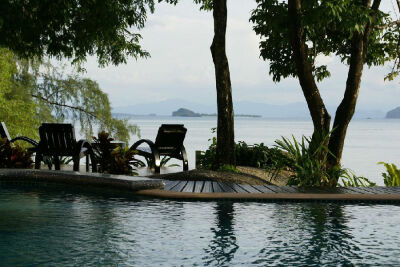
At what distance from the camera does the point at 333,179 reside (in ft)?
35.4

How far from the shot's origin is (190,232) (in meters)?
6.29

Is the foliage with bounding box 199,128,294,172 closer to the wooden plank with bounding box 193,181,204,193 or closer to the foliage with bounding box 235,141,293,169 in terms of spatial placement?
the foliage with bounding box 235,141,293,169

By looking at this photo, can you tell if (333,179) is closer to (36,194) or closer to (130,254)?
(36,194)

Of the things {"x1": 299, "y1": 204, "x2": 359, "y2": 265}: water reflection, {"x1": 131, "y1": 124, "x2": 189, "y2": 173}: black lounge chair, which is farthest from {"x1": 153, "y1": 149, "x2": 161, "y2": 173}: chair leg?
{"x1": 299, "y1": 204, "x2": 359, "y2": 265}: water reflection

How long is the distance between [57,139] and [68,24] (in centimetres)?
490

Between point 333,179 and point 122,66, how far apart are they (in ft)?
29.2

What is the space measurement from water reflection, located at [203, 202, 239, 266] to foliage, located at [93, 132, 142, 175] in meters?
3.84

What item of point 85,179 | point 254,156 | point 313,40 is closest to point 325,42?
point 313,40

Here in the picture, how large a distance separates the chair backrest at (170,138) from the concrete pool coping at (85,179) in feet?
11.8

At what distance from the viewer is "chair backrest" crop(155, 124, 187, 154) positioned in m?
13.0

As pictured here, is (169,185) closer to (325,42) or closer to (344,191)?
(344,191)

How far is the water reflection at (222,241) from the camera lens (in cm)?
526

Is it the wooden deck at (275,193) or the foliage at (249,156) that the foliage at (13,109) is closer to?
the foliage at (249,156)

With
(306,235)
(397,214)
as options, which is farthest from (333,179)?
(306,235)
